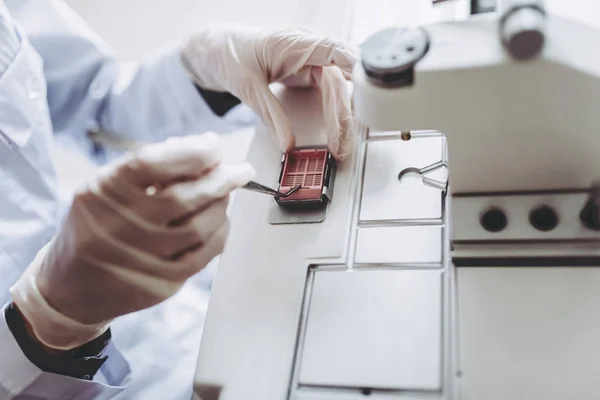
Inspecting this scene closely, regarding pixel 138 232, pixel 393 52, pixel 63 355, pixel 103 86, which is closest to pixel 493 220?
pixel 393 52

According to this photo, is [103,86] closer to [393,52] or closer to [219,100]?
[219,100]

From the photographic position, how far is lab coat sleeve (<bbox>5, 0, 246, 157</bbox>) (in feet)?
3.52

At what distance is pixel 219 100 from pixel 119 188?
0.53 meters

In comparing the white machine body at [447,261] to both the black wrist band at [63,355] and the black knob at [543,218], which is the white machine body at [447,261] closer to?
the black knob at [543,218]

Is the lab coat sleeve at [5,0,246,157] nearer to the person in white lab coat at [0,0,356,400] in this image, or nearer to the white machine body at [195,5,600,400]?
the person in white lab coat at [0,0,356,400]

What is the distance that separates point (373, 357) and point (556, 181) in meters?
0.25

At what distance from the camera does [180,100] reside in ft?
3.53

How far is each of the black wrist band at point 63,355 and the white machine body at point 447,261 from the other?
0.54 feet

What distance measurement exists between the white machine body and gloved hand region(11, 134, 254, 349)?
10 cm

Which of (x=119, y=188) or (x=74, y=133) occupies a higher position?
(x=74, y=133)

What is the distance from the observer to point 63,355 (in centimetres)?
68

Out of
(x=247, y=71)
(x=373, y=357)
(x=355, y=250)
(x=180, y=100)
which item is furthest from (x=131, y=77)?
(x=373, y=357)

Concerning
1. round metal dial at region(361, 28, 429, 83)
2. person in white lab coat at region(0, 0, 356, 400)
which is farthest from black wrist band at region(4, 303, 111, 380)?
round metal dial at region(361, 28, 429, 83)

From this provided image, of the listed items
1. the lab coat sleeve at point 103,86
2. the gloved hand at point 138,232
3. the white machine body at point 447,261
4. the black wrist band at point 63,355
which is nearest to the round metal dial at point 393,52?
the white machine body at point 447,261
